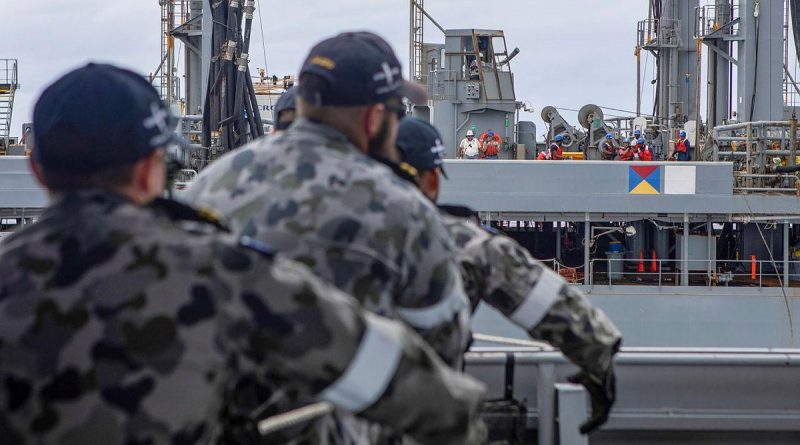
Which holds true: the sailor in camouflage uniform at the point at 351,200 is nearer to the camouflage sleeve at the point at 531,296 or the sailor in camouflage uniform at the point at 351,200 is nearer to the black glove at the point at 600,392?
the camouflage sleeve at the point at 531,296

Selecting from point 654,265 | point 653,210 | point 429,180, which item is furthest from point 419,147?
point 654,265

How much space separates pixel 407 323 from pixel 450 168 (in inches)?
542

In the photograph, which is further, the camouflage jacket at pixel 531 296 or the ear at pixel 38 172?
the camouflage jacket at pixel 531 296

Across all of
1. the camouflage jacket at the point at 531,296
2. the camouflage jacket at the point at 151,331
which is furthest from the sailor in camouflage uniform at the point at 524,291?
the camouflage jacket at the point at 151,331

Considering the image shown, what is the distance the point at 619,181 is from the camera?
1592 centimetres

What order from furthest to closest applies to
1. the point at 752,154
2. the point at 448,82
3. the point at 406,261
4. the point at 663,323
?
the point at 448,82 → the point at 752,154 → the point at 663,323 → the point at 406,261

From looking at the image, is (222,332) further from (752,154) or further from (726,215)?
(752,154)

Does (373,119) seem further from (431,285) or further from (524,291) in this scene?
(524,291)

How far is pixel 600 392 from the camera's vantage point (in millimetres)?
3170

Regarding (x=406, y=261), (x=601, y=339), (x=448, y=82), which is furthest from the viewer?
(x=448, y=82)

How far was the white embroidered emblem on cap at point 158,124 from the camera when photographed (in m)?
1.75

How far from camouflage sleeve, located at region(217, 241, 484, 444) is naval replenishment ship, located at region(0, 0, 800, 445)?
6.59 ft

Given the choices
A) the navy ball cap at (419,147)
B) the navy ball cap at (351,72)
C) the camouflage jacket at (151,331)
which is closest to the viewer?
the camouflage jacket at (151,331)

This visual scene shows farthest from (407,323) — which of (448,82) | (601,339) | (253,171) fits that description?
(448,82)
